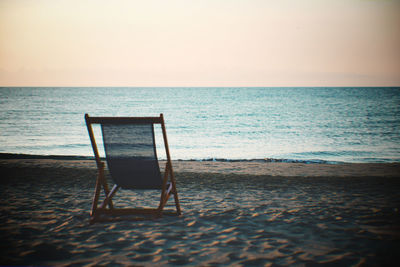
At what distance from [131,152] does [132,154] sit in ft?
0.08

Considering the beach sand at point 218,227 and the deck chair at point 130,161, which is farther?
the deck chair at point 130,161

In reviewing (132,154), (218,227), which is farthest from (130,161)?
(218,227)

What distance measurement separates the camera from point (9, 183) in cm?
545

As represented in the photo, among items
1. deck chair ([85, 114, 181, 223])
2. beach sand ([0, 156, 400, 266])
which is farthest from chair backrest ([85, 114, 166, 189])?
beach sand ([0, 156, 400, 266])

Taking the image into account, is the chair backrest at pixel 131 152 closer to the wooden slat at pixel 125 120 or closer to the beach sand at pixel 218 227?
the wooden slat at pixel 125 120

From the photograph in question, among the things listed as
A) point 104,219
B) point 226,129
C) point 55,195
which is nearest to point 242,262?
point 104,219

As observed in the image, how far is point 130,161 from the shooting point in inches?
137

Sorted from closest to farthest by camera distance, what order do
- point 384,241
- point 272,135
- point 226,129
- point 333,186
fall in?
point 384,241, point 333,186, point 272,135, point 226,129

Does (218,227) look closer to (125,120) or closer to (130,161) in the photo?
(130,161)

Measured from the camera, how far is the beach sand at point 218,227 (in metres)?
2.54

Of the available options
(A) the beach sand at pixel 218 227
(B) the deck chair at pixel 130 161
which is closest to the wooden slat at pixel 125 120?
(B) the deck chair at pixel 130 161

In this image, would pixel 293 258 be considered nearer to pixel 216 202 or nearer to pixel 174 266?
pixel 174 266

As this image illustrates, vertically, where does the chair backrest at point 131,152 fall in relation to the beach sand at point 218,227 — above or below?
above

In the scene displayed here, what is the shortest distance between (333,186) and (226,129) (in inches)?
714
